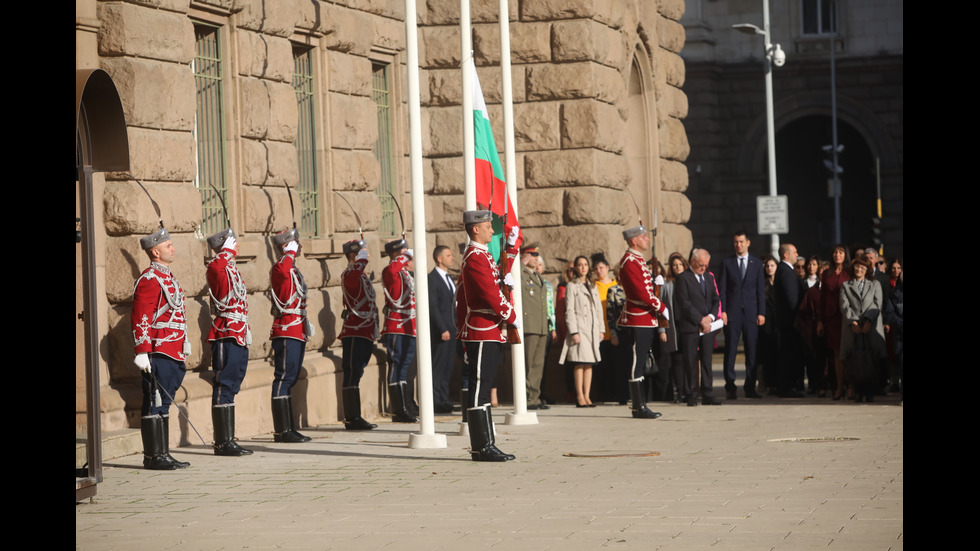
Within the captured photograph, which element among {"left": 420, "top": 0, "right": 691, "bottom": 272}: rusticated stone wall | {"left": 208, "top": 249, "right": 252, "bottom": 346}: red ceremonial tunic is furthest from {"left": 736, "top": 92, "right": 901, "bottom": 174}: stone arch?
{"left": 208, "top": 249, "right": 252, "bottom": 346}: red ceremonial tunic

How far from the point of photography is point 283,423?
13.9 meters

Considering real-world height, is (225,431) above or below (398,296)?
below

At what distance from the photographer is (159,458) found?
11695 millimetres

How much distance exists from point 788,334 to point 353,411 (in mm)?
6039

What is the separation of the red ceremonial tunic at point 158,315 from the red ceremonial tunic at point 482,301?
2248 millimetres

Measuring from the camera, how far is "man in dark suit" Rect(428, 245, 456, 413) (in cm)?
1702

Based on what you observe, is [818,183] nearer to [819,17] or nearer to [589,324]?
[819,17]

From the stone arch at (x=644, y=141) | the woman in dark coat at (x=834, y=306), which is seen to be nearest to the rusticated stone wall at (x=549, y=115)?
the stone arch at (x=644, y=141)

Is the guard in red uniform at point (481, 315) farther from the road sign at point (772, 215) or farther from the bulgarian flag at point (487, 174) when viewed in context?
the road sign at point (772, 215)

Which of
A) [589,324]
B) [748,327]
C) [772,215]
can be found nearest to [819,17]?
[772,215]

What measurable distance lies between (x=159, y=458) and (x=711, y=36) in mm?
34736

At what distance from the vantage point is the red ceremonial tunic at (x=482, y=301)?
12227mm
